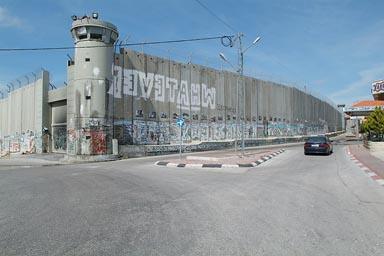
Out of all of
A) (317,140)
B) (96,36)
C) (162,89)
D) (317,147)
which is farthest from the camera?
(162,89)

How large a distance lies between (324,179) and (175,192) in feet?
18.1

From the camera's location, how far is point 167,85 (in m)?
32.3

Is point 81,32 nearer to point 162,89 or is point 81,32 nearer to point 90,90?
point 90,90

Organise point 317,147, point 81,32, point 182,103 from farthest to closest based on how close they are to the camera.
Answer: point 182,103
point 81,32
point 317,147

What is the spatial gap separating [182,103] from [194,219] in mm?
28197

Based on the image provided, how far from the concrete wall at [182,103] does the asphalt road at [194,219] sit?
47.3ft

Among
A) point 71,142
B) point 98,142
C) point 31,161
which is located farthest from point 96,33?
point 31,161

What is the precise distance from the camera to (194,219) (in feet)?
19.5

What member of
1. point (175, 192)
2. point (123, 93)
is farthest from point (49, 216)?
point (123, 93)

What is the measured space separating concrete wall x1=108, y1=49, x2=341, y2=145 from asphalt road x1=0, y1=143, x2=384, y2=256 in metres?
14.4

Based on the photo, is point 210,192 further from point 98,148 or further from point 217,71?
point 217,71

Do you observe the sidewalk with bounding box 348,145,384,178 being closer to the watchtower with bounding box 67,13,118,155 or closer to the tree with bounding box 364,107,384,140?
the tree with bounding box 364,107,384,140

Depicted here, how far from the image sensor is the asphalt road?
4488 millimetres

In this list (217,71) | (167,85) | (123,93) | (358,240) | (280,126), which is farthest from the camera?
(280,126)
